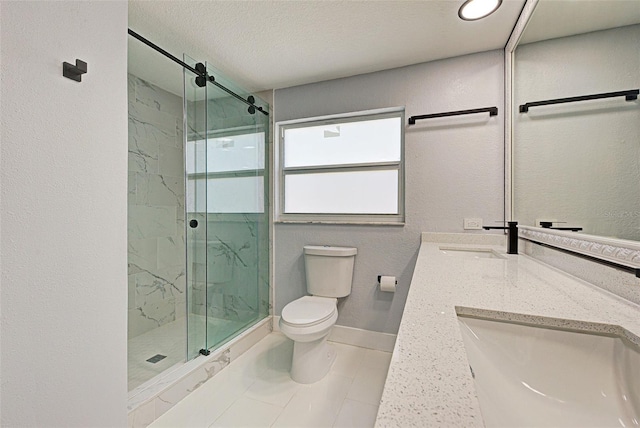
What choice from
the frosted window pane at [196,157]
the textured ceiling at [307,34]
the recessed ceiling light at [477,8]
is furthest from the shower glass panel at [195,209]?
the recessed ceiling light at [477,8]

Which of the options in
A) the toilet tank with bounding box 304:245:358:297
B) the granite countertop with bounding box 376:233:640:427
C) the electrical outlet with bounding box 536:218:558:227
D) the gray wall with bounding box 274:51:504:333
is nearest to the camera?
the granite countertop with bounding box 376:233:640:427

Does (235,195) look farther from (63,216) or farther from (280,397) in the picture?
(280,397)

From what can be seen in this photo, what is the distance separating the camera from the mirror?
80 centimetres

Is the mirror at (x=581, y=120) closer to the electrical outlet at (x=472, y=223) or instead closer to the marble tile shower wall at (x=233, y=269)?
the electrical outlet at (x=472, y=223)

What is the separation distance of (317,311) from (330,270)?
0.41 m

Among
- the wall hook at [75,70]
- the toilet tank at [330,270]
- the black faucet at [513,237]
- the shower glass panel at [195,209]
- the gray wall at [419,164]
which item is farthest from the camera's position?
the toilet tank at [330,270]

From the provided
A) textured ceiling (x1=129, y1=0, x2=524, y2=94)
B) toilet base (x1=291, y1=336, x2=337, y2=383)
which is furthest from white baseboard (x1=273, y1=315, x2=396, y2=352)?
textured ceiling (x1=129, y1=0, x2=524, y2=94)

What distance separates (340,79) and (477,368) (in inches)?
90.2

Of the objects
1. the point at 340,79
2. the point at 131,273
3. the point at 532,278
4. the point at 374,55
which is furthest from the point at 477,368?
the point at 131,273

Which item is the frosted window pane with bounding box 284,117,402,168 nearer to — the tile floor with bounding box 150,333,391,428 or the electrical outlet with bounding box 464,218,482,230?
the electrical outlet with bounding box 464,218,482,230

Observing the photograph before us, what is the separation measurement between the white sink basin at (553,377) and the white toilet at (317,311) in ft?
4.01

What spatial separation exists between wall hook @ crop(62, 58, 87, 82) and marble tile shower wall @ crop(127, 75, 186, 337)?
137 centimetres

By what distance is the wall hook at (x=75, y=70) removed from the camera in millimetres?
1009

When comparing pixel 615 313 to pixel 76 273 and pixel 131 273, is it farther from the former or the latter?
pixel 131 273
